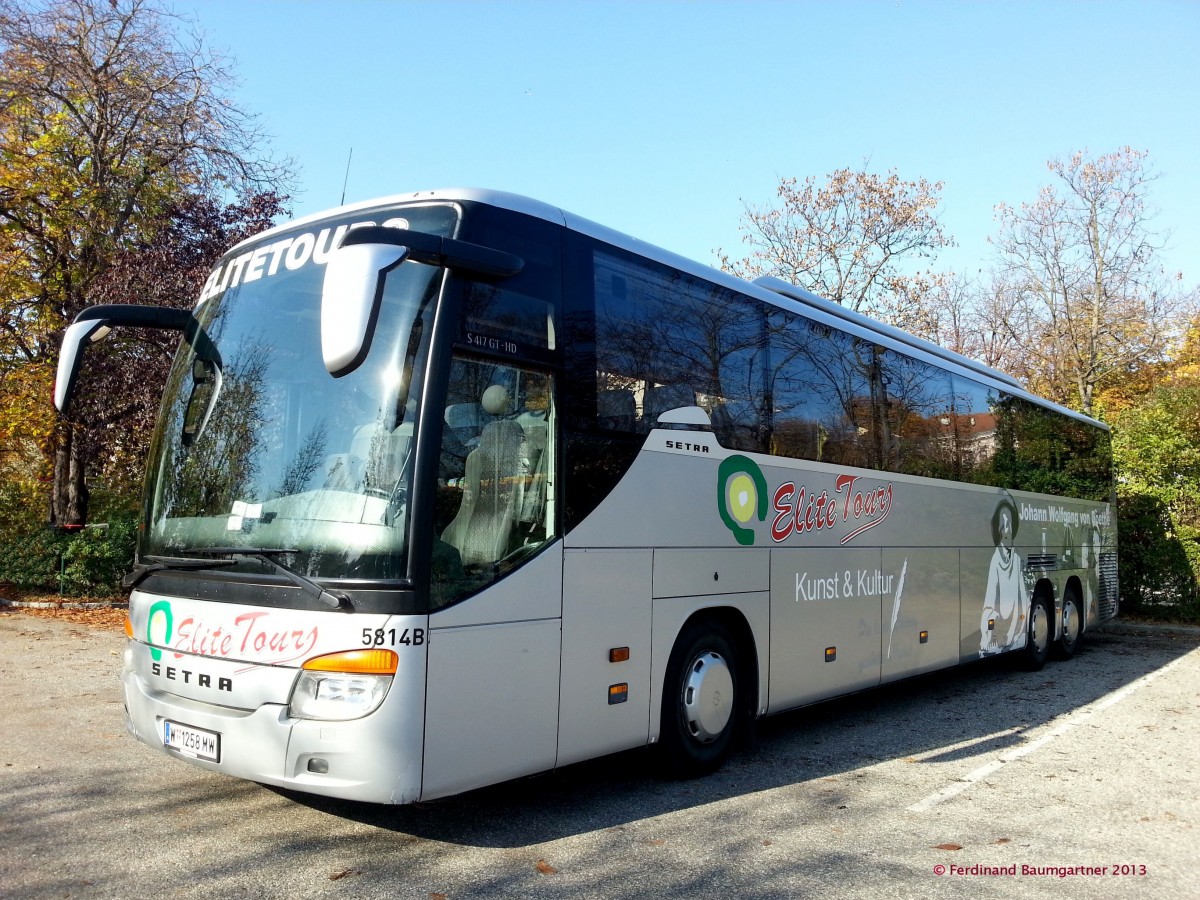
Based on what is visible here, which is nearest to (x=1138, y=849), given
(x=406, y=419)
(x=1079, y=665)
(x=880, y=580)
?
(x=880, y=580)

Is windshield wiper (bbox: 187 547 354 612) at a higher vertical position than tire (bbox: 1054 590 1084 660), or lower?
higher

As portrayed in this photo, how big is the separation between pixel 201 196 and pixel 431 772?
16.5 meters

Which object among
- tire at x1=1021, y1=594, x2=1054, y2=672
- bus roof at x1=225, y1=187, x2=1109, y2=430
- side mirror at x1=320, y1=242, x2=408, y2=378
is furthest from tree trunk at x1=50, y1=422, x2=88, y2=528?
tire at x1=1021, y1=594, x2=1054, y2=672

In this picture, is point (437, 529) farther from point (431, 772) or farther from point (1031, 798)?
point (1031, 798)

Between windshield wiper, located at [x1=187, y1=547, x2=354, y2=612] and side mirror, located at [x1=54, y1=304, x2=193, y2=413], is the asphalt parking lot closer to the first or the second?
windshield wiper, located at [x1=187, y1=547, x2=354, y2=612]

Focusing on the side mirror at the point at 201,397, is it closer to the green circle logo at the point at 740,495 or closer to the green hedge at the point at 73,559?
the green circle logo at the point at 740,495

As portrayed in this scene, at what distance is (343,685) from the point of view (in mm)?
4367

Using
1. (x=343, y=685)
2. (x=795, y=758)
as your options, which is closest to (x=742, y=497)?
(x=795, y=758)

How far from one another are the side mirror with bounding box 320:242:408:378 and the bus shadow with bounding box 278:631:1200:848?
2726mm

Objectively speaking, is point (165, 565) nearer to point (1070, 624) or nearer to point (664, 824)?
point (664, 824)

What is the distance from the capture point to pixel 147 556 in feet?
17.3

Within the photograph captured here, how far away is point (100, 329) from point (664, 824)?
4412mm

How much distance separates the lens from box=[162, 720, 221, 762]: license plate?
4633 millimetres

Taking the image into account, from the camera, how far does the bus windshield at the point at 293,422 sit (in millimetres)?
4512
